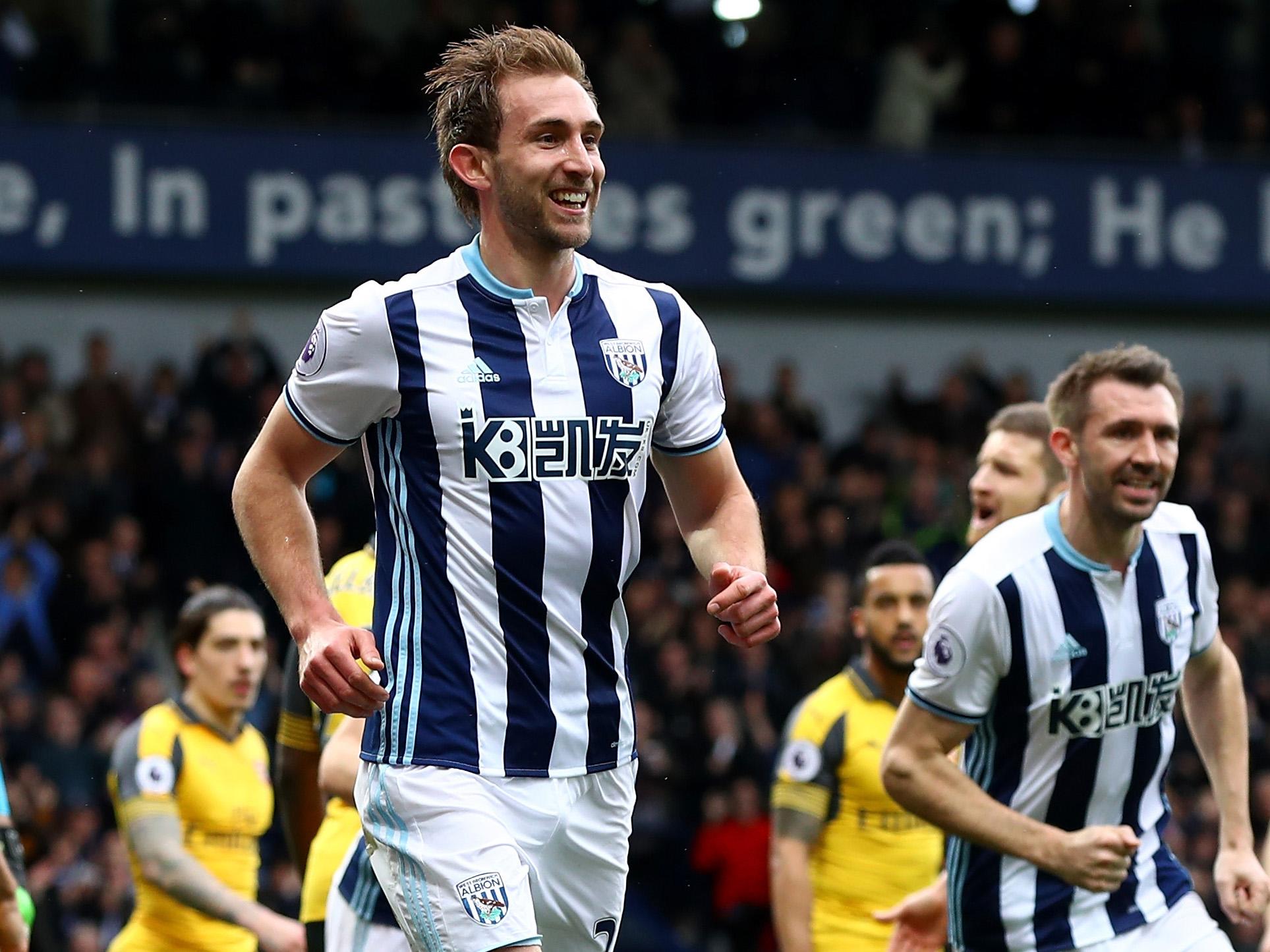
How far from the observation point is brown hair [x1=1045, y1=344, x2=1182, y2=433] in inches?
211

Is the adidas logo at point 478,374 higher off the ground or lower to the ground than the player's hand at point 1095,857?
higher

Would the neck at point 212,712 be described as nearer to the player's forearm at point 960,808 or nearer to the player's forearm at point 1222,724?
the player's forearm at point 960,808

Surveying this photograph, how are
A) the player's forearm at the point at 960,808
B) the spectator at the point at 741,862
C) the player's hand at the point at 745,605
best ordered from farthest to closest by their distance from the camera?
1. the spectator at the point at 741,862
2. the player's forearm at the point at 960,808
3. the player's hand at the point at 745,605

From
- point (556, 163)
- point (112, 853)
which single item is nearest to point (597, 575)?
point (556, 163)

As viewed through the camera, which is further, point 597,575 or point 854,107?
point 854,107

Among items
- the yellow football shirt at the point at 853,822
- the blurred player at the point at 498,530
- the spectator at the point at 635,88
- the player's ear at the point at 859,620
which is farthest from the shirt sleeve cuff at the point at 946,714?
the spectator at the point at 635,88

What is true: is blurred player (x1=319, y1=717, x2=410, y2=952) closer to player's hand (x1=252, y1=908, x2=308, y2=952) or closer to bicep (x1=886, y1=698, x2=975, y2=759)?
player's hand (x1=252, y1=908, x2=308, y2=952)

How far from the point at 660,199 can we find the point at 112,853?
7.56 meters

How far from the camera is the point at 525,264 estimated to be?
450 cm

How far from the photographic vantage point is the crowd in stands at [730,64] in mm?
16750

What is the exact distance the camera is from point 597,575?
4.38 meters

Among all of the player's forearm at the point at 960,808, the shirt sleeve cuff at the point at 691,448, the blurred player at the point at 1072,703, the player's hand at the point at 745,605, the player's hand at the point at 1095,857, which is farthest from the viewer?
the blurred player at the point at 1072,703

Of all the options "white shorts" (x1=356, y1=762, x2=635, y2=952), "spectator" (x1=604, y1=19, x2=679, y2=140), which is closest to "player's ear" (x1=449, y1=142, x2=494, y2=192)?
"white shorts" (x1=356, y1=762, x2=635, y2=952)

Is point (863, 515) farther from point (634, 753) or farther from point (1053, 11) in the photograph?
point (634, 753)
